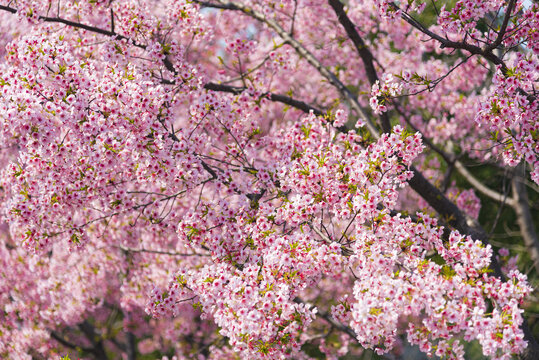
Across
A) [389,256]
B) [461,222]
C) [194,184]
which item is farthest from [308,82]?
[389,256]

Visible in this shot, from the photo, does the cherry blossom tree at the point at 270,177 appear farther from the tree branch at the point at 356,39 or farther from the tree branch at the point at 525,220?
the tree branch at the point at 525,220

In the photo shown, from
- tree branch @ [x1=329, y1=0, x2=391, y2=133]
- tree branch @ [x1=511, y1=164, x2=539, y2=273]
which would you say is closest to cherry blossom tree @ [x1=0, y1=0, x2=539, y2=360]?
tree branch @ [x1=329, y1=0, x2=391, y2=133]

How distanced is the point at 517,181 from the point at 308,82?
6089 millimetres

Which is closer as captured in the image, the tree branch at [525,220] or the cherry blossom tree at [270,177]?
the cherry blossom tree at [270,177]

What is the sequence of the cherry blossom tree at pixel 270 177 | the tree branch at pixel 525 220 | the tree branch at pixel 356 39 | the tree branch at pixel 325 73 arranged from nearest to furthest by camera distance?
the cherry blossom tree at pixel 270 177 → the tree branch at pixel 356 39 → the tree branch at pixel 325 73 → the tree branch at pixel 525 220

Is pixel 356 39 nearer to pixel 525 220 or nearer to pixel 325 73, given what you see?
pixel 325 73

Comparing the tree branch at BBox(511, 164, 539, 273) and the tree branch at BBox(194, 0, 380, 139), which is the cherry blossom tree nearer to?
the tree branch at BBox(194, 0, 380, 139)

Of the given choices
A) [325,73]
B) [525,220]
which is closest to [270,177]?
[325,73]

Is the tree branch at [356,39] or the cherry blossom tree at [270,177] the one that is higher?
the tree branch at [356,39]

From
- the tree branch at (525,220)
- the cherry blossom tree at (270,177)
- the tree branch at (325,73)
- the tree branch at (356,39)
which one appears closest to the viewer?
the cherry blossom tree at (270,177)

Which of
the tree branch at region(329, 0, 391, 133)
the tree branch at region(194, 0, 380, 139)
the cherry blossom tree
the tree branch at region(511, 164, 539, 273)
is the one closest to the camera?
the cherry blossom tree

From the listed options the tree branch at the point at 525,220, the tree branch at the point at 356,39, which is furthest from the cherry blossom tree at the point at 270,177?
the tree branch at the point at 525,220

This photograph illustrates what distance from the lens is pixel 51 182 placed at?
5230 mm

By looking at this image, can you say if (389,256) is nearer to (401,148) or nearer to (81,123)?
(401,148)
